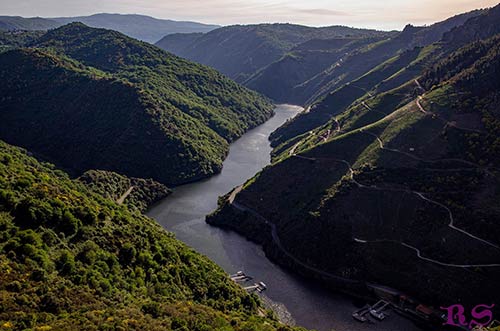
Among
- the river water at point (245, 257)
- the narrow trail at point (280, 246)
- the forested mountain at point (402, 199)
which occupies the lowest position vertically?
the river water at point (245, 257)

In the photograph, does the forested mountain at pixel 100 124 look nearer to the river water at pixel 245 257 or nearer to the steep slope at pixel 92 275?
the river water at pixel 245 257

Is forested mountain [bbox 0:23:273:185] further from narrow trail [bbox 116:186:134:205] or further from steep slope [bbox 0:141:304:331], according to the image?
steep slope [bbox 0:141:304:331]

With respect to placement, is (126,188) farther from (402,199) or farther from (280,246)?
(402,199)

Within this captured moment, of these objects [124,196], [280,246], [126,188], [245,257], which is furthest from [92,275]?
[126,188]

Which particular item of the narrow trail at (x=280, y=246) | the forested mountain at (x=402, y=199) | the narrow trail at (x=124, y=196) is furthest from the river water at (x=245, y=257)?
the narrow trail at (x=124, y=196)

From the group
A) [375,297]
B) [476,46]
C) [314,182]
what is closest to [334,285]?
[375,297]

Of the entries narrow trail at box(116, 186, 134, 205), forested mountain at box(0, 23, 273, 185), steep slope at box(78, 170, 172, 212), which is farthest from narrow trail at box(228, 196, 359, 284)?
forested mountain at box(0, 23, 273, 185)

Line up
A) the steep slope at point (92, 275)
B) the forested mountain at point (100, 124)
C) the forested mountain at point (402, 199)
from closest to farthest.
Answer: the steep slope at point (92, 275) < the forested mountain at point (402, 199) < the forested mountain at point (100, 124)
